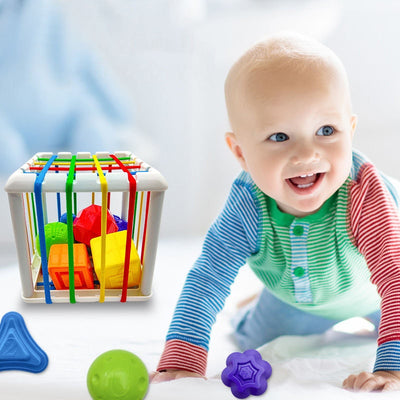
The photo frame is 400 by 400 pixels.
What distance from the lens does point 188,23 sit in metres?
1.50

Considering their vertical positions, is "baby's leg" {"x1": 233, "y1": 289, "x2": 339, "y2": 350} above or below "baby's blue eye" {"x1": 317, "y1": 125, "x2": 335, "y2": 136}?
below

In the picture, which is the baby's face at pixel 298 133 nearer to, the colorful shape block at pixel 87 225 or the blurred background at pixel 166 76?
the colorful shape block at pixel 87 225

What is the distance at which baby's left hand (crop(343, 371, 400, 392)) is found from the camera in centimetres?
66

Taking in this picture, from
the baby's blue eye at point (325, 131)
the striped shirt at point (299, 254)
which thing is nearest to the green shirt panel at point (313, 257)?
the striped shirt at point (299, 254)

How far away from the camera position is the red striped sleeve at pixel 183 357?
2.49ft

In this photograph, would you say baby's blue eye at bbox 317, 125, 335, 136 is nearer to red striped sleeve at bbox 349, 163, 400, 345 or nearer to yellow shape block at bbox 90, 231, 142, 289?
red striped sleeve at bbox 349, 163, 400, 345

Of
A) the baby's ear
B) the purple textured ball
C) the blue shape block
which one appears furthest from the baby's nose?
the blue shape block

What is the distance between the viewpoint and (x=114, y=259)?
73 centimetres

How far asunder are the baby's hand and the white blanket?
27 millimetres

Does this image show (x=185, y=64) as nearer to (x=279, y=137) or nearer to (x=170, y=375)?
(x=279, y=137)

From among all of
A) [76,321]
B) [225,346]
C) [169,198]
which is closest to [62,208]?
[76,321]

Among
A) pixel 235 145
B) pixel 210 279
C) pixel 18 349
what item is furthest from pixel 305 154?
pixel 18 349

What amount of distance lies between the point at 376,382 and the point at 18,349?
0.40m

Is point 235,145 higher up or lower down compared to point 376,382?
higher up
